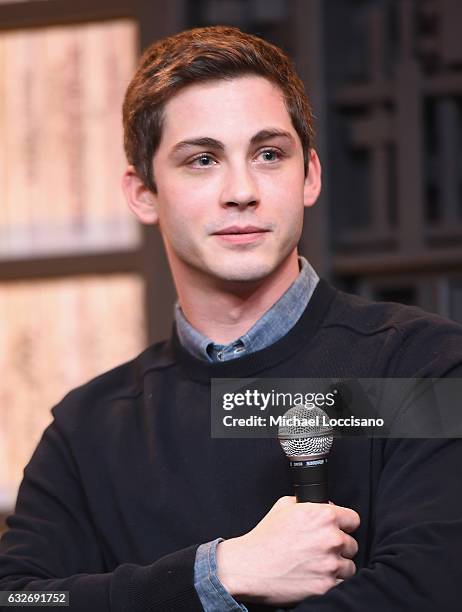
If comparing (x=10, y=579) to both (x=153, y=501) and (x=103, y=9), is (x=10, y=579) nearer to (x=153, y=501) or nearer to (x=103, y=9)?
(x=153, y=501)

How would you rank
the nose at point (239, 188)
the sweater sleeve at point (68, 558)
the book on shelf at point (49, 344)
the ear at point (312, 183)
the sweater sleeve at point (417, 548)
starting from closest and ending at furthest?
the sweater sleeve at point (417, 548)
the sweater sleeve at point (68, 558)
the nose at point (239, 188)
the ear at point (312, 183)
the book on shelf at point (49, 344)

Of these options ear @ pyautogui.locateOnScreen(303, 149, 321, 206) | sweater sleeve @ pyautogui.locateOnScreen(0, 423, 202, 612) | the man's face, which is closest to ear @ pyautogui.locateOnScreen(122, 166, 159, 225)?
the man's face

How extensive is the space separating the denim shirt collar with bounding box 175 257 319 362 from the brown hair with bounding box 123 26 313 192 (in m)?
0.19

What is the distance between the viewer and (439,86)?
271 centimetres

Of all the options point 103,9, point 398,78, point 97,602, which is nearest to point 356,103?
point 398,78

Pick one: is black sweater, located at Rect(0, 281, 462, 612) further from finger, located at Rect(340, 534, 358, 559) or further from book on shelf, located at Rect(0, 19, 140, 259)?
book on shelf, located at Rect(0, 19, 140, 259)

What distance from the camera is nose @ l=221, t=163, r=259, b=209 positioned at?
1440 mm

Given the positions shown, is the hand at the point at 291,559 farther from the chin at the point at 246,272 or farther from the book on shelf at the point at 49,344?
the book on shelf at the point at 49,344

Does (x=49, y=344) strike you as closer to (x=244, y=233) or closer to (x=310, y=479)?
(x=244, y=233)

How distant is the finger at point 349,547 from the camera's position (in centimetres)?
130

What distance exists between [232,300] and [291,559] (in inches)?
15.7

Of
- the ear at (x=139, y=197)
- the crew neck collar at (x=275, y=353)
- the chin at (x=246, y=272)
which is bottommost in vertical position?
the crew neck collar at (x=275, y=353)

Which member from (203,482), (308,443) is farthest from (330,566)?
(203,482)

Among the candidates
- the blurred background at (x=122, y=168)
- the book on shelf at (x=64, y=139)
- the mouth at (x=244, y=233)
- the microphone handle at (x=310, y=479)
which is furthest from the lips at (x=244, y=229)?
the book on shelf at (x=64, y=139)
